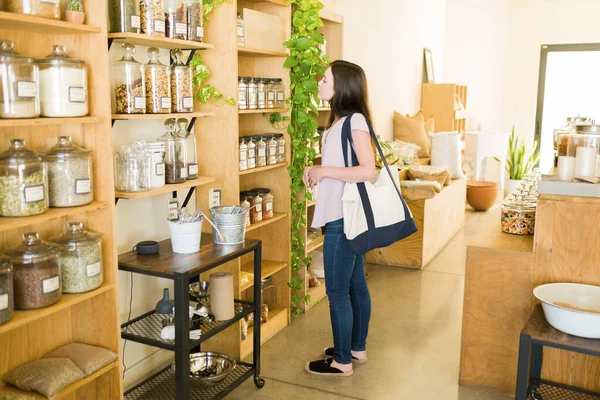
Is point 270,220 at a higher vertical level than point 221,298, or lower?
higher

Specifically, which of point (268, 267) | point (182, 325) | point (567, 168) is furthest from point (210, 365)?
point (567, 168)

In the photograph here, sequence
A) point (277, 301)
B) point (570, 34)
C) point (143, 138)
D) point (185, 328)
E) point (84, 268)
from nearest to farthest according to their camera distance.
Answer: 1. point (84, 268)
2. point (185, 328)
3. point (143, 138)
4. point (277, 301)
5. point (570, 34)

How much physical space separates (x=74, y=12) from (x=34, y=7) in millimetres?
170

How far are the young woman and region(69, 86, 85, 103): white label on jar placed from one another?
44.3 inches

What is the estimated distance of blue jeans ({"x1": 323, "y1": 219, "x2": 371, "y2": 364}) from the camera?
2803 mm

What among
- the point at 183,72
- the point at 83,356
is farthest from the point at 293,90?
the point at 83,356

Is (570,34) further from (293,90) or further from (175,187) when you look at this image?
(175,187)

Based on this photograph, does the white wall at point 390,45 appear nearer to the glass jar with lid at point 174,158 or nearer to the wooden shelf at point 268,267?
the wooden shelf at point 268,267

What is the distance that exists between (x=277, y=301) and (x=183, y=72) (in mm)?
1697

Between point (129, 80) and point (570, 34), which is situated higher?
point (570, 34)

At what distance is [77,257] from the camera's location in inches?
83.6

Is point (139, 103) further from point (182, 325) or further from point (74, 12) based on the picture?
point (182, 325)

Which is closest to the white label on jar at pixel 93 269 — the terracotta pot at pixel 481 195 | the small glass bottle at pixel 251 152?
the small glass bottle at pixel 251 152

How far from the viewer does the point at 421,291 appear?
4371 mm
